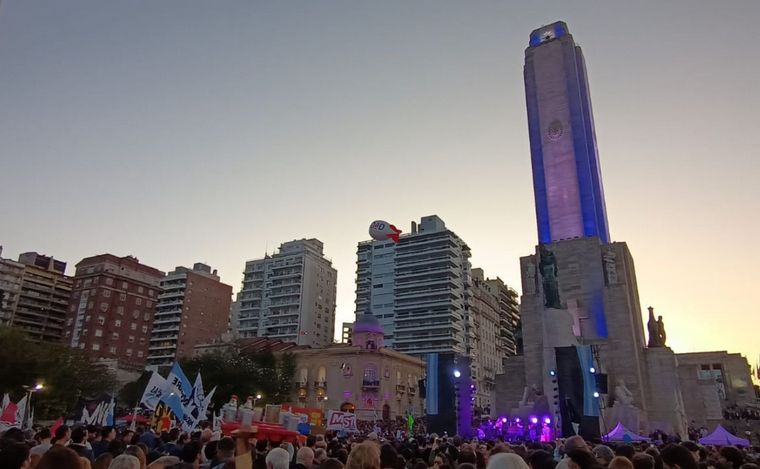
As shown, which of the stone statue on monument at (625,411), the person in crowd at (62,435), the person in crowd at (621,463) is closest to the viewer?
the person in crowd at (621,463)

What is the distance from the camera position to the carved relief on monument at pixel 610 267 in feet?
160

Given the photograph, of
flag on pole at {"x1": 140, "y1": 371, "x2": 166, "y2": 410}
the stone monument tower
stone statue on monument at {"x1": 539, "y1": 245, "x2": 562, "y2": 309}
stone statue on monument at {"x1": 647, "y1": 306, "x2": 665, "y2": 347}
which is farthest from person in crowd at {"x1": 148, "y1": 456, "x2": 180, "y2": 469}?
stone statue on monument at {"x1": 647, "y1": 306, "x2": 665, "y2": 347}

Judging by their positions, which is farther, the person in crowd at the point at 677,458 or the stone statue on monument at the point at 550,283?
the stone statue on monument at the point at 550,283

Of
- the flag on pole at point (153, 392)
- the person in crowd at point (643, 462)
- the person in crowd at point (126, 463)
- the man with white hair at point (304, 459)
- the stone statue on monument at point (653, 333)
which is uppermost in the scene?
the stone statue on monument at point (653, 333)

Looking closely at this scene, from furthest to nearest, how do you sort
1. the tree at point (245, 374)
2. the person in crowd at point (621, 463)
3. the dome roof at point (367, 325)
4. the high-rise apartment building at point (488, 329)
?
the high-rise apartment building at point (488, 329), the dome roof at point (367, 325), the tree at point (245, 374), the person in crowd at point (621, 463)

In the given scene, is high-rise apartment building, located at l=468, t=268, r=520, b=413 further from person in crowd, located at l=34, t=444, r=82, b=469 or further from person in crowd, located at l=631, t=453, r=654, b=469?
person in crowd, located at l=34, t=444, r=82, b=469

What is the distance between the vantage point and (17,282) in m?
92.1

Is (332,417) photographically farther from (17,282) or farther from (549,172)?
(17,282)

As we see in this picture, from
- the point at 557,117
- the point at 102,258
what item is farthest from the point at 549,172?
the point at 102,258

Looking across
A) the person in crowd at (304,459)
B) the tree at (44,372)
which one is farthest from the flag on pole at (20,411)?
the tree at (44,372)

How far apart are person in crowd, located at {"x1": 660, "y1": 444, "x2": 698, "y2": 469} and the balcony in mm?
57330

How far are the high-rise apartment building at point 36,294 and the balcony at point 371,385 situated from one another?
60.9m

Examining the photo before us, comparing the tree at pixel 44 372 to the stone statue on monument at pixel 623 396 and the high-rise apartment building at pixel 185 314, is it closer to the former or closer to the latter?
the stone statue on monument at pixel 623 396

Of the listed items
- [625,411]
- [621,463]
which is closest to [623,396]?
[625,411]
